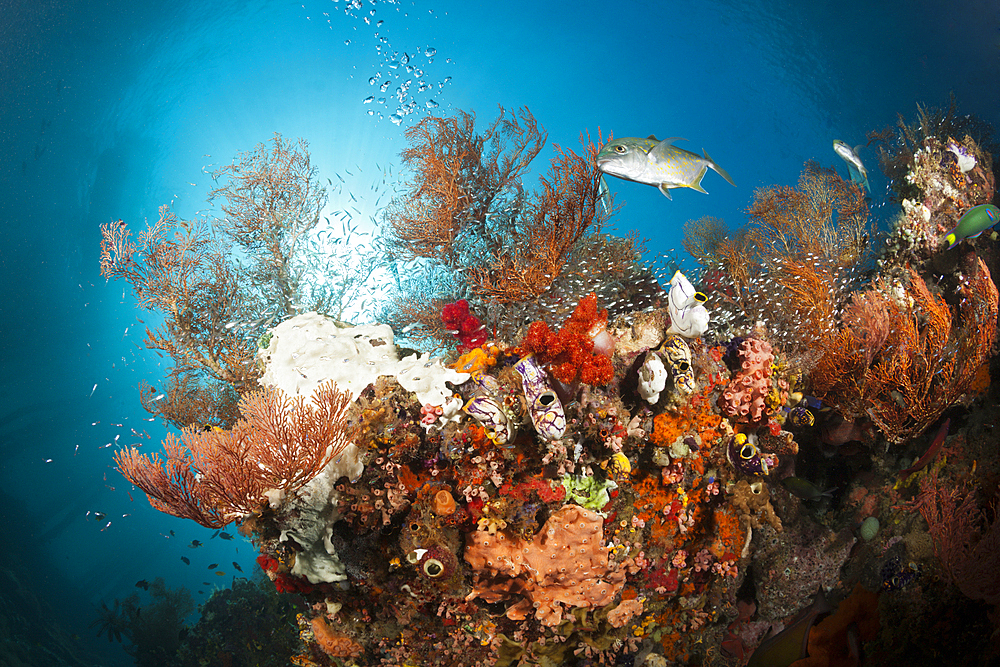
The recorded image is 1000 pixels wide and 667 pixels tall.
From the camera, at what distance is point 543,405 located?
300cm

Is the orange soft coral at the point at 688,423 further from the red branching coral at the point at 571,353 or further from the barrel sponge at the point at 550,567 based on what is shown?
the barrel sponge at the point at 550,567

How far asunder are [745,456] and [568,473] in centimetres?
168

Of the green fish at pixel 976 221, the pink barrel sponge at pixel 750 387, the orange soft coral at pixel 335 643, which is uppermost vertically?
the green fish at pixel 976 221

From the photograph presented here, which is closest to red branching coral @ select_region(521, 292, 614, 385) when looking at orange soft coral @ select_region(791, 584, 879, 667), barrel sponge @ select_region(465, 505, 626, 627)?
barrel sponge @ select_region(465, 505, 626, 627)

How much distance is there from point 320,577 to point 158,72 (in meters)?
16.1

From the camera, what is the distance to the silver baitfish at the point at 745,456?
11.3 feet

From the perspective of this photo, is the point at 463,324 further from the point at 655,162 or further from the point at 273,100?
the point at 273,100

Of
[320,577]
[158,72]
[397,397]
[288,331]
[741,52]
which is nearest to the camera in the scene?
[320,577]

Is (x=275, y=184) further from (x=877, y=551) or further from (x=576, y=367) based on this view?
(x=877, y=551)

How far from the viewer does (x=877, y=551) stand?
3592mm

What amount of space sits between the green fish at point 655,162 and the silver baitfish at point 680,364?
1305mm

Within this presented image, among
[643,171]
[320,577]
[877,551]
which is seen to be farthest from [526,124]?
[877,551]

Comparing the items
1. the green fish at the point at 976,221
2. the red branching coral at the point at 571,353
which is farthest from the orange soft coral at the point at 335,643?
the green fish at the point at 976,221

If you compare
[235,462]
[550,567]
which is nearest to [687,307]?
[550,567]
